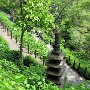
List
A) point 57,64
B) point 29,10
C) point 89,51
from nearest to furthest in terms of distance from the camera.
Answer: point 57,64, point 29,10, point 89,51

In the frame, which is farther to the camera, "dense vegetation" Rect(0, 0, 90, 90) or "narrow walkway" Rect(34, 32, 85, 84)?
"narrow walkway" Rect(34, 32, 85, 84)

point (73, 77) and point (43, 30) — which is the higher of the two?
point (43, 30)

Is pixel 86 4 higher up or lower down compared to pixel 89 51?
higher up

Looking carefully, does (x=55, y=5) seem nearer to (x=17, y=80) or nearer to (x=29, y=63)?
(x=29, y=63)

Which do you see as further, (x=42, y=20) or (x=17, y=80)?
(x=42, y=20)

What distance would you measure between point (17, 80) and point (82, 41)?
110 feet

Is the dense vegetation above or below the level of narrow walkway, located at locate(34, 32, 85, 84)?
above

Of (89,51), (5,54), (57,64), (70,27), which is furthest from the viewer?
(70,27)

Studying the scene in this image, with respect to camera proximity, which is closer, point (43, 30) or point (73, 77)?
point (43, 30)

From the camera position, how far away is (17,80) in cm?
452

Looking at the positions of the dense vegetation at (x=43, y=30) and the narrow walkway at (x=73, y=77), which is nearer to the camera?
the dense vegetation at (x=43, y=30)

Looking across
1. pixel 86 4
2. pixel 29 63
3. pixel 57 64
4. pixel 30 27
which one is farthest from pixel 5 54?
pixel 86 4

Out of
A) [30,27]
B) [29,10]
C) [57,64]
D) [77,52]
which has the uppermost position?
[29,10]

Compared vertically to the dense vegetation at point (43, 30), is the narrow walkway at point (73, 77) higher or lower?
lower
